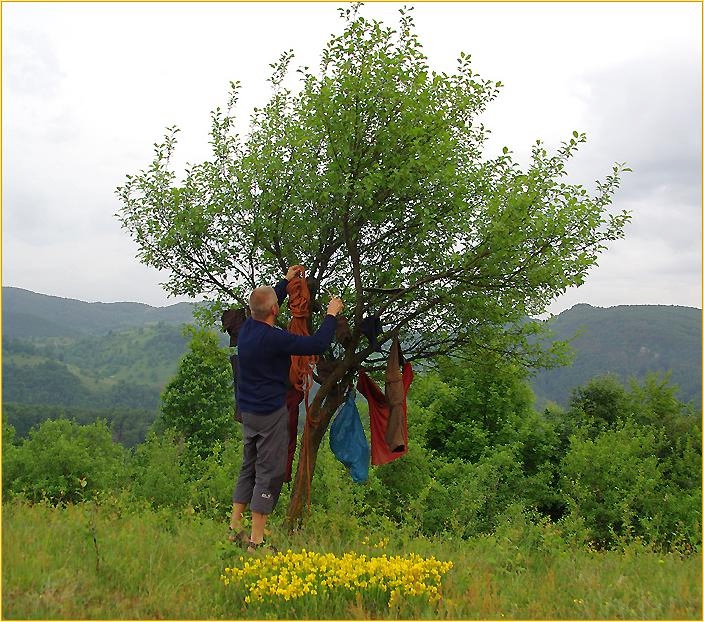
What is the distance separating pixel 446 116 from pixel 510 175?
1.42 m

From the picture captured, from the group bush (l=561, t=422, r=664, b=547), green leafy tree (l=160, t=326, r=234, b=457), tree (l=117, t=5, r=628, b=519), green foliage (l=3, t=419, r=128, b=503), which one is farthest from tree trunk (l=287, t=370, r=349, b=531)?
green leafy tree (l=160, t=326, r=234, b=457)

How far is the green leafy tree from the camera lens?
42938 millimetres

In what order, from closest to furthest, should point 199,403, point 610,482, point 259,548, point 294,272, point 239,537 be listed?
point 259,548 < point 239,537 < point 294,272 < point 610,482 < point 199,403

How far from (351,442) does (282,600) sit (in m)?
3.71

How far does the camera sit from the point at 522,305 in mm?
10523

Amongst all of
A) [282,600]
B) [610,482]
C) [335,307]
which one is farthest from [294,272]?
[610,482]

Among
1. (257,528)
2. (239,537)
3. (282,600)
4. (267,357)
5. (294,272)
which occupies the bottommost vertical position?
(282,600)

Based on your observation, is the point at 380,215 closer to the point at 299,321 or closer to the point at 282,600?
the point at 299,321

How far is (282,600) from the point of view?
664 centimetres

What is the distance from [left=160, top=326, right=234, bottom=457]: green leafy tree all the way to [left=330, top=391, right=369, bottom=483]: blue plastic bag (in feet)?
110

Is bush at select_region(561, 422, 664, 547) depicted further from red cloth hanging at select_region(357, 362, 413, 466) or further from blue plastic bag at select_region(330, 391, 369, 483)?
blue plastic bag at select_region(330, 391, 369, 483)

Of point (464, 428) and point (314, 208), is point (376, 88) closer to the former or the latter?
point (314, 208)

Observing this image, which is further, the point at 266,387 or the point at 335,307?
the point at 335,307

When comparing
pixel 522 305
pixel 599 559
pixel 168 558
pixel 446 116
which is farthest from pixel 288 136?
pixel 599 559
